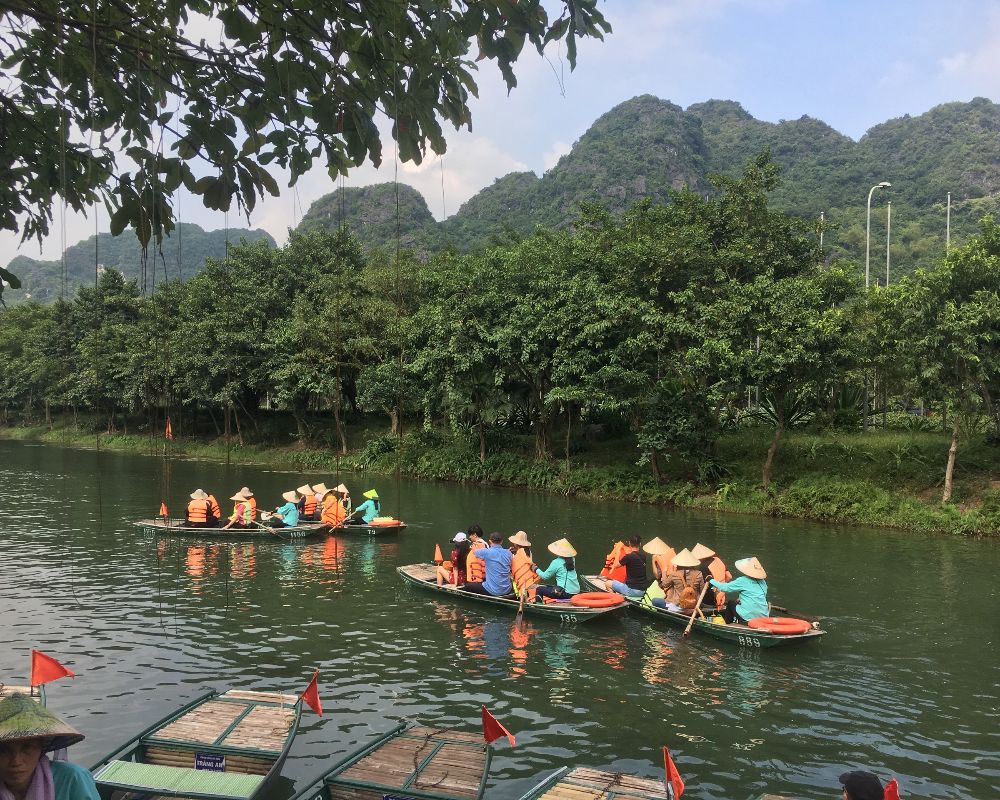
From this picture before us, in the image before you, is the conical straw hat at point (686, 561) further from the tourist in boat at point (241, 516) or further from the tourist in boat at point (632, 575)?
the tourist in boat at point (241, 516)

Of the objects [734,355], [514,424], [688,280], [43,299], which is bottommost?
[514,424]

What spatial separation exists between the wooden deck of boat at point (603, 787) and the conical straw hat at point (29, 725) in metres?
3.97

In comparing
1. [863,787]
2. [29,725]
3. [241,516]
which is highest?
[29,725]

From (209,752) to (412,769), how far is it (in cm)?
177

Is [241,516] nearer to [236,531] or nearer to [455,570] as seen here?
[236,531]

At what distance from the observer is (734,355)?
2073 centimetres

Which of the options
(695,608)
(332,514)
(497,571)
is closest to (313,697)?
(497,571)

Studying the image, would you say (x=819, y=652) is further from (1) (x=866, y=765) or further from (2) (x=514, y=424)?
(2) (x=514, y=424)

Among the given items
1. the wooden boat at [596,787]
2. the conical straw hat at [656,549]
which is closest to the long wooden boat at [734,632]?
the conical straw hat at [656,549]

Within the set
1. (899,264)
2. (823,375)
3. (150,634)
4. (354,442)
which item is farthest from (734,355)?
(899,264)

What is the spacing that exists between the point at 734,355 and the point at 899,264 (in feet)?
101

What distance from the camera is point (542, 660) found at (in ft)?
33.0

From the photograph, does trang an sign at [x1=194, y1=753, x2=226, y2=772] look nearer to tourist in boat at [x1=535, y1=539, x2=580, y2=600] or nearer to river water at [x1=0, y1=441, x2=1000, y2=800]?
river water at [x1=0, y1=441, x2=1000, y2=800]

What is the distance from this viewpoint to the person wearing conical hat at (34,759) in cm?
295
